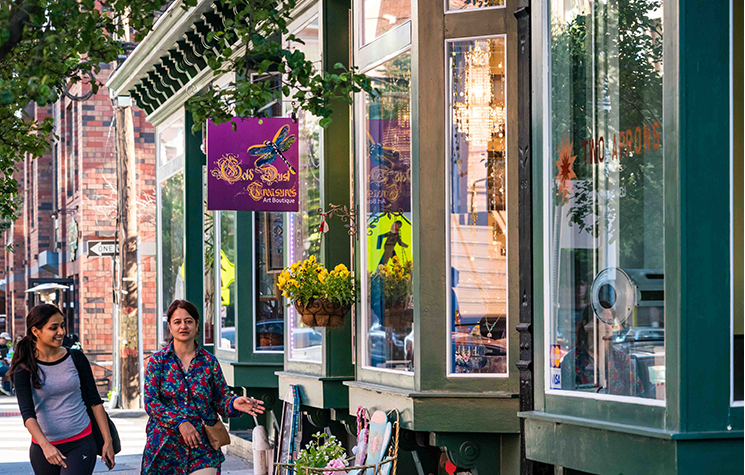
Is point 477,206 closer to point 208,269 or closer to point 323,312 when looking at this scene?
point 323,312

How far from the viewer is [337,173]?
9586 millimetres

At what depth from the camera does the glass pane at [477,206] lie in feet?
24.1

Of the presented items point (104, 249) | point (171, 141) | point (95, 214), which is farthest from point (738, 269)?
point (95, 214)

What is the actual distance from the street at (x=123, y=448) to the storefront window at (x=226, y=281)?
4.89 feet

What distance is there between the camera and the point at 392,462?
24.0 ft

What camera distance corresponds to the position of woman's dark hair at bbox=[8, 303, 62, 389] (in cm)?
651

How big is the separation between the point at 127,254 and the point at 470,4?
13.6m

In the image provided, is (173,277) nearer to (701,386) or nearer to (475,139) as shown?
(475,139)

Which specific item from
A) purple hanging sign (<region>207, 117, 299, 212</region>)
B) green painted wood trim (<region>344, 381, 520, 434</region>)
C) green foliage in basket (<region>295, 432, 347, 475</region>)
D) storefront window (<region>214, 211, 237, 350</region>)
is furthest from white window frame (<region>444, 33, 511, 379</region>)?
storefront window (<region>214, 211, 237, 350</region>)

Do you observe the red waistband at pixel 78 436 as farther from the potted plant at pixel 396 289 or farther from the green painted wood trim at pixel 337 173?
the green painted wood trim at pixel 337 173

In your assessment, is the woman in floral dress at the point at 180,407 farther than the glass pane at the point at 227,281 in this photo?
No

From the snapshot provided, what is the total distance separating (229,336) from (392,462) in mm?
5985

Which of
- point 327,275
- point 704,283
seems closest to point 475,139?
point 327,275

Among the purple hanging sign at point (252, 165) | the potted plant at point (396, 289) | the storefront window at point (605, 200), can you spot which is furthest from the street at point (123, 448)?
the storefront window at point (605, 200)
